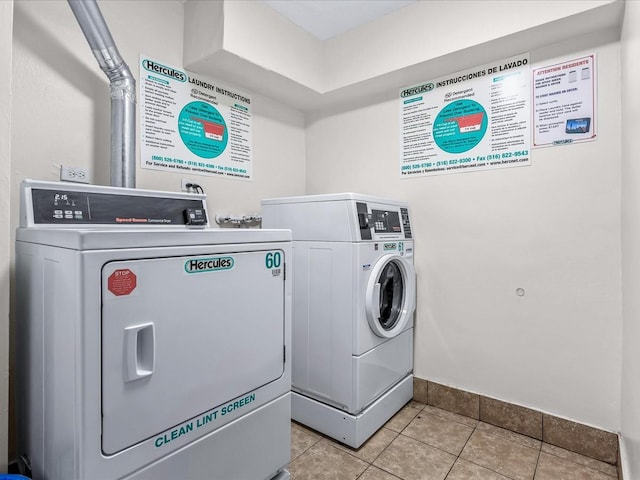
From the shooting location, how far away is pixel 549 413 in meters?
1.98

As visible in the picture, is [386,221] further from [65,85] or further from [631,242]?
[65,85]

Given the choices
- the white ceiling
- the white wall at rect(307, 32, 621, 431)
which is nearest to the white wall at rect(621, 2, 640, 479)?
the white wall at rect(307, 32, 621, 431)

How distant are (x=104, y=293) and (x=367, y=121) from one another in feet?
7.37

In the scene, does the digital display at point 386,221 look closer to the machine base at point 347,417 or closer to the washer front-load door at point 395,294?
the washer front-load door at point 395,294

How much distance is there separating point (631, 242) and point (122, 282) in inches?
75.4

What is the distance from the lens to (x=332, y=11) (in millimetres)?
2299

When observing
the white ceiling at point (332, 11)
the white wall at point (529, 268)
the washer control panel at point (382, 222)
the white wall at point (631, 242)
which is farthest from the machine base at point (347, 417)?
the white ceiling at point (332, 11)

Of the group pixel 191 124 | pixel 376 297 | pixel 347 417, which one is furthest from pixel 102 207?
pixel 347 417

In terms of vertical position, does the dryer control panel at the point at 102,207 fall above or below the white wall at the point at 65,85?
below

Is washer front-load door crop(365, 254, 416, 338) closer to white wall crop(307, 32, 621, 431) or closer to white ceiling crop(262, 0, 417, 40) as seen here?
white wall crop(307, 32, 621, 431)

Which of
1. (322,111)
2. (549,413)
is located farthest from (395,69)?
(549,413)

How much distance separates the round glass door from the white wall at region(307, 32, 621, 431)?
0.76 feet

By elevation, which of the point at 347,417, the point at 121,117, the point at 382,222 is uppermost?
the point at 121,117

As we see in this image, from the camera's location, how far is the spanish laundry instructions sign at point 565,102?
187 centimetres
